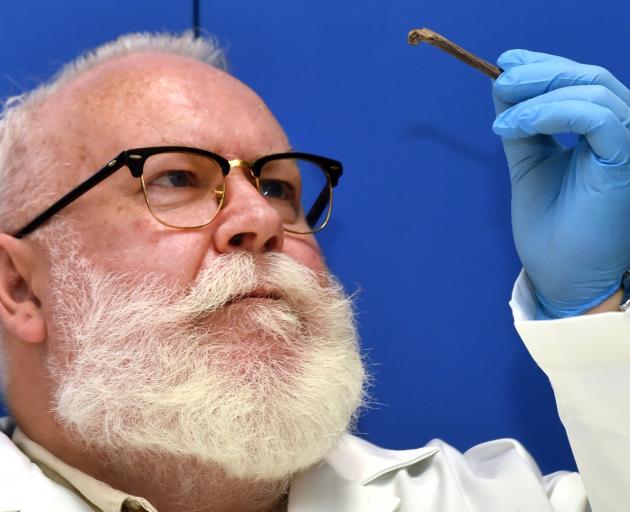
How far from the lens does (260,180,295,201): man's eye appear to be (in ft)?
4.35

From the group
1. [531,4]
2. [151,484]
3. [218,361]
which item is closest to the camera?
[218,361]

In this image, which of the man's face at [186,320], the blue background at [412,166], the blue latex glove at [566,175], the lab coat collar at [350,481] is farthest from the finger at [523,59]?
the lab coat collar at [350,481]

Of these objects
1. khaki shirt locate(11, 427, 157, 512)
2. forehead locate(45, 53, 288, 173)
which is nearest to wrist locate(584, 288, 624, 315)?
forehead locate(45, 53, 288, 173)

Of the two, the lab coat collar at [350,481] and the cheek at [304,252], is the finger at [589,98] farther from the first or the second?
the lab coat collar at [350,481]

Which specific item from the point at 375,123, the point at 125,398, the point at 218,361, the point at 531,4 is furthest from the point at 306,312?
the point at 531,4

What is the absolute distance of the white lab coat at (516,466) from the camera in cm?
106

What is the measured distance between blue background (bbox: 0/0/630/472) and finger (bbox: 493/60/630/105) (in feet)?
1.13

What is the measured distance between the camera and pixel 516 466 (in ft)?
4.25

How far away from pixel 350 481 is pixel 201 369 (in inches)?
14.6

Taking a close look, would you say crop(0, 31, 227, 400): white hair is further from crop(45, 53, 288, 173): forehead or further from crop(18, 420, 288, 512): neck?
crop(18, 420, 288, 512): neck

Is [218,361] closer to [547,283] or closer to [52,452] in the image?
[52,452]

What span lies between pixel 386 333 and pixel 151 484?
1.89ft

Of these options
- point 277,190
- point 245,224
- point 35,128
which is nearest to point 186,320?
point 245,224

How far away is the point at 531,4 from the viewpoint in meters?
1.47
